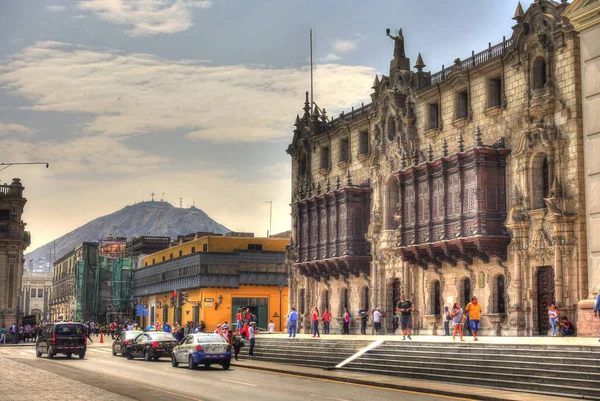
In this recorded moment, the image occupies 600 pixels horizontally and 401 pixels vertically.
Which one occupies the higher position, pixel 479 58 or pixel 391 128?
pixel 479 58

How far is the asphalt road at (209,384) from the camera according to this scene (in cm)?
2267

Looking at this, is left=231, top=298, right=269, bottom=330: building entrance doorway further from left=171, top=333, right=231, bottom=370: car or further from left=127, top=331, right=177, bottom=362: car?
left=171, top=333, right=231, bottom=370: car

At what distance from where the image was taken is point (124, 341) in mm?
43781

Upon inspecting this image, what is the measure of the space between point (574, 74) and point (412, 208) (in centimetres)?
1216

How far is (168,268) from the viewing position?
290 feet

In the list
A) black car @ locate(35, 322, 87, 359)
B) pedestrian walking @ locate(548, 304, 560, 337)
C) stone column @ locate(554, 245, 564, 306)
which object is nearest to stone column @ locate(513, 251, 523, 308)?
stone column @ locate(554, 245, 564, 306)

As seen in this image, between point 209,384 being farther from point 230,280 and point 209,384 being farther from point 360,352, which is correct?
point 230,280

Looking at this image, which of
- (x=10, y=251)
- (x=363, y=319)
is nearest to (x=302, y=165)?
(x=363, y=319)

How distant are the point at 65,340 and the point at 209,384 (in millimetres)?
17885

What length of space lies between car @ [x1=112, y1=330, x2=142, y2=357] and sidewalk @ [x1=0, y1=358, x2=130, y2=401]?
12607 millimetres

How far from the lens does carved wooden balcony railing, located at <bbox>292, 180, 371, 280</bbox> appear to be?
51562mm

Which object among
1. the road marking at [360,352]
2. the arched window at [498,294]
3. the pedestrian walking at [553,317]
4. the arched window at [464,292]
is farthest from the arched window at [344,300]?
the pedestrian walking at [553,317]

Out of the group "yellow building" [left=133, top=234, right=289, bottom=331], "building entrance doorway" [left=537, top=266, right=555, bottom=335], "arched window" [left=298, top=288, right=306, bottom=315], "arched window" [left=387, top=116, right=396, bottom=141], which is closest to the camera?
"building entrance doorway" [left=537, top=266, right=555, bottom=335]

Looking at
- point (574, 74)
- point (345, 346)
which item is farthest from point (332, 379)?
point (574, 74)
